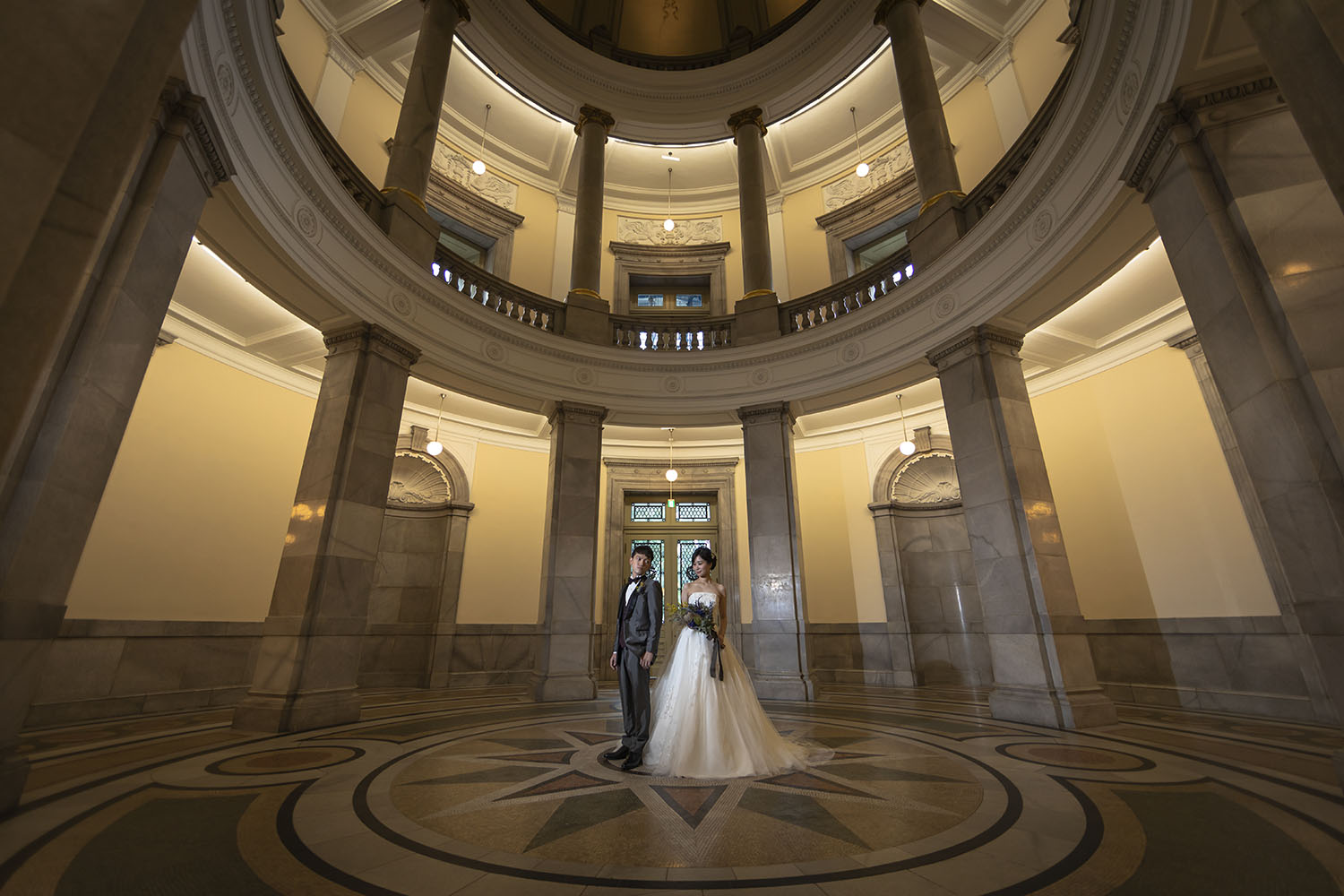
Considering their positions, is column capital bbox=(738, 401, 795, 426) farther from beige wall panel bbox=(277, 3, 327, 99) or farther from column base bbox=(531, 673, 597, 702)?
beige wall panel bbox=(277, 3, 327, 99)

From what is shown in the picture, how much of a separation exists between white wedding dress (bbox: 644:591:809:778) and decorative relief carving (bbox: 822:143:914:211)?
12.3 m

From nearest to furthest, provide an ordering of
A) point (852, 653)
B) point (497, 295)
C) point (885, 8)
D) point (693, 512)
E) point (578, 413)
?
point (497, 295) → point (578, 413) → point (885, 8) → point (852, 653) → point (693, 512)

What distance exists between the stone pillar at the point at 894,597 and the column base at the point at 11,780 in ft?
39.7

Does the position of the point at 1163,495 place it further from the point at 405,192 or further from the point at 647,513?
the point at 405,192

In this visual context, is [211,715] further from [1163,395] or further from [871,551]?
[1163,395]

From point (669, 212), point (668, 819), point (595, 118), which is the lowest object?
point (668, 819)

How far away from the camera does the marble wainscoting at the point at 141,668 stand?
→ 276 inches

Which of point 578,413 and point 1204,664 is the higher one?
point 578,413

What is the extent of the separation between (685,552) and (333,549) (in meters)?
8.41

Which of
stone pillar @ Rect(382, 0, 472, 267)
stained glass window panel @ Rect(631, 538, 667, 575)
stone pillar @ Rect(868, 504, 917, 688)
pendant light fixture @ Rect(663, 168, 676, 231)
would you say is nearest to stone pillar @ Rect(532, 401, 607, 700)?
stone pillar @ Rect(382, 0, 472, 267)

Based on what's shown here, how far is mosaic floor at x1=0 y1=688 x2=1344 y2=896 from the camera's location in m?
2.39

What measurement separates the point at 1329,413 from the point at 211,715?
449 inches

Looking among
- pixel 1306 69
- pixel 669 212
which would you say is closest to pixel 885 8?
pixel 669 212

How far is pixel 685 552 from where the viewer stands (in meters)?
13.8
